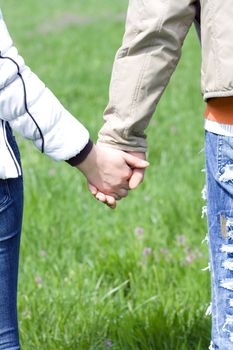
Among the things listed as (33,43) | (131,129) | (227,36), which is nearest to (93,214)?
(131,129)

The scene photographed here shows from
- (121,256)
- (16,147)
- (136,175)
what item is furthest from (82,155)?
(121,256)

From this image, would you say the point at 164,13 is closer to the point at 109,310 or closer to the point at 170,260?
the point at 109,310

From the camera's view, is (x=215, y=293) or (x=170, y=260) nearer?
(x=215, y=293)

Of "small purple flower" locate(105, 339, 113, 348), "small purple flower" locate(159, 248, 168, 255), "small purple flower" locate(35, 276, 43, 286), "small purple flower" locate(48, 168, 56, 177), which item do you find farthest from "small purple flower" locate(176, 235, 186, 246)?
"small purple flower" locate(48, 168, 56, 177)

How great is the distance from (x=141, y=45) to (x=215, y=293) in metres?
0.67

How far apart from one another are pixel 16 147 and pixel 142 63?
0.41 meters

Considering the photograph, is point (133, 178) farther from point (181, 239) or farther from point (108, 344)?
point (181, 239)

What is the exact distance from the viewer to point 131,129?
251 centimetres

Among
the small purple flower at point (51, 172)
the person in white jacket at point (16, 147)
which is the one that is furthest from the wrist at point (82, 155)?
the small purple flower at point (51, 172)

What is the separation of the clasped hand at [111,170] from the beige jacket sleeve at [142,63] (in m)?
0.04

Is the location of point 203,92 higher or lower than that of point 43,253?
higher

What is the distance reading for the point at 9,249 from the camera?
2.38 metres

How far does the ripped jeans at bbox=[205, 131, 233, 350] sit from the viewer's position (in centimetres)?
227

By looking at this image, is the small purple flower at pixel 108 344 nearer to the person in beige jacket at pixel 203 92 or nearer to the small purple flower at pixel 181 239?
the person in beige jacket at pixel 203 92
